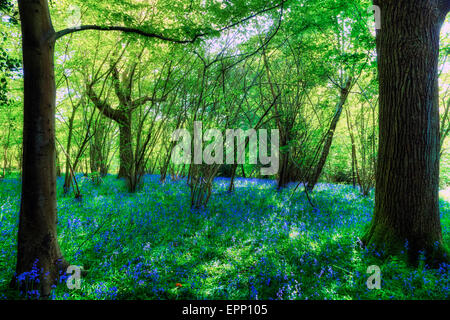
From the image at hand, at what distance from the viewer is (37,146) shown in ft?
8.96

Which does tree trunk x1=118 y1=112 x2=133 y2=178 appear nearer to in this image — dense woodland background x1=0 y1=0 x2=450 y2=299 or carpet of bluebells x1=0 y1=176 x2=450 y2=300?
dense woodland background x1=0 y1=0 x2=450 y2=299

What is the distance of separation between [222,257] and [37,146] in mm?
3350

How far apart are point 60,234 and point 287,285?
4567mm

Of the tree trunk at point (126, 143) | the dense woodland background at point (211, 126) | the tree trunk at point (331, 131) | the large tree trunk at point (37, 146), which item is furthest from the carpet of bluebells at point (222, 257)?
the tree trunk at point (126, 143)

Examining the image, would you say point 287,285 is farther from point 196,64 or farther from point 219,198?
point 196,64

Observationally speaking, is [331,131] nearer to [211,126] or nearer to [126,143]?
[211,126]

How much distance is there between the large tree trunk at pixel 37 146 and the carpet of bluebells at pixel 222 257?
1.13 ft

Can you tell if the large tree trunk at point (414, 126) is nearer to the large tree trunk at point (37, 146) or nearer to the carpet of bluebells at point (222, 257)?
the carpet of bluebells at point (222, 257)

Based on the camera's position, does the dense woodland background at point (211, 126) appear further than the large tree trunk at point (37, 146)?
Yes

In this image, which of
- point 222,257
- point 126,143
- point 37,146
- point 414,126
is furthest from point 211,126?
point 126,143

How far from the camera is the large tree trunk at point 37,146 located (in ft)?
8.87

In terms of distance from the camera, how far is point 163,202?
759 centimetres
